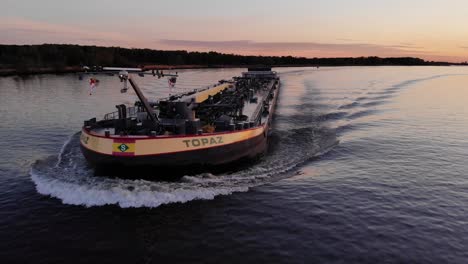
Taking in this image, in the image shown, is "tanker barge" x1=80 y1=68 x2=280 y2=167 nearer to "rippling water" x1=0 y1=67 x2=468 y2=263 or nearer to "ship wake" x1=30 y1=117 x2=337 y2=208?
"ship wake" x1=30 y1=117 x2=337 y2=208

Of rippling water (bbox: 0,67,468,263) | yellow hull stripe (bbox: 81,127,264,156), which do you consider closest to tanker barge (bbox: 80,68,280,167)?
yellow hull stripe (bbox: 81,127,264,156)

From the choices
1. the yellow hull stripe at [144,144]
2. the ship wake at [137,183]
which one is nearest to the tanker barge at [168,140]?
the yellow hull stripe at [144,144]

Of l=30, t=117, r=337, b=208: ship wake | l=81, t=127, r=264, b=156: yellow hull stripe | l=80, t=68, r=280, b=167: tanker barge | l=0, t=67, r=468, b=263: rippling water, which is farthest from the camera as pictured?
l=80, t=68, r=280, b=167: tanker barge

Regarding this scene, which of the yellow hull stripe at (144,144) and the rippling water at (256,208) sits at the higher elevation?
the yellow hull stripe at (144,144)

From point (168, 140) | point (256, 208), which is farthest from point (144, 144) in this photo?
point (256, 208)

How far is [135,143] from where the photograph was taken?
2355 cm

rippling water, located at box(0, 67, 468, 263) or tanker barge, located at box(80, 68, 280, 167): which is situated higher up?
tanker barge, located at box(80, 68, 280, 167)

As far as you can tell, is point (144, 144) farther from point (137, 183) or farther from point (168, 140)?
point (137, 183)

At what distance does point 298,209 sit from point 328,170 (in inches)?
340


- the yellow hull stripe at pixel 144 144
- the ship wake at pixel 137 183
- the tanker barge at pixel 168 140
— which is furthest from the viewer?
the tanker barge at pixel 168 140

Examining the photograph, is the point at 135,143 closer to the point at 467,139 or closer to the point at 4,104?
the point at 467,139

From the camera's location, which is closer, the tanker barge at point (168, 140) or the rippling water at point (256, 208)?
the rippling water at point (256, 208)

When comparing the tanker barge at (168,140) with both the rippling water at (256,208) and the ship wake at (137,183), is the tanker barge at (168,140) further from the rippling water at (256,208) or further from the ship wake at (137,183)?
the rippling water at (256,208)

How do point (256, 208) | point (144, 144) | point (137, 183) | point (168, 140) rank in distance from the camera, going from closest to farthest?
point (256, 208), point (144, 144), point (137, 183), point (168, 140)
